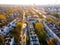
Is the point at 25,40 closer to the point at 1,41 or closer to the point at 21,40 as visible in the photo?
the point at 21,40

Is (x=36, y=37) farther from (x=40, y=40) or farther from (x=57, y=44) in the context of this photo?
(x=57, y=44)

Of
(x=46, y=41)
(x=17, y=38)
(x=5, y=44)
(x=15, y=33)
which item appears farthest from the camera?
A: (x=15, y=33)

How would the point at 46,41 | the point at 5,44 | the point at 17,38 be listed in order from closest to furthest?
the point at 5,44 < the point at 46,41 < the point at 17,38

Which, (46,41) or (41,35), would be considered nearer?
(46,41)

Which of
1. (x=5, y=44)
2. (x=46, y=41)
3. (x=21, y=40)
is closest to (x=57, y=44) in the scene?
(x=46, y=41)

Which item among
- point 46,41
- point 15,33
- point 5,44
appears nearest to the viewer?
point 5,44

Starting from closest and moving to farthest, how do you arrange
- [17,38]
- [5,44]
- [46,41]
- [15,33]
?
[5,44] < [46,41] < [17,38] < [15,33]

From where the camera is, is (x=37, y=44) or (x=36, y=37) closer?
(x=37, y=44)

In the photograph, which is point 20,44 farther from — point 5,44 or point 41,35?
point 41,35

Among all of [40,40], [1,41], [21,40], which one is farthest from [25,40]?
[1,41]
